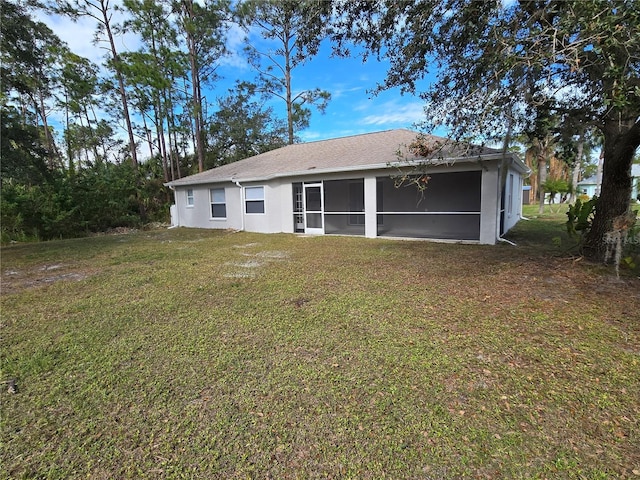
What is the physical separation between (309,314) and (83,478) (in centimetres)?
258

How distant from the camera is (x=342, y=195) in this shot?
48.5ft

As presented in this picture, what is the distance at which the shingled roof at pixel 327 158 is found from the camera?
10.4m

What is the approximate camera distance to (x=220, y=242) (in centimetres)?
1064

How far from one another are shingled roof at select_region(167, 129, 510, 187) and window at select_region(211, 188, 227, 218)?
0.65 m

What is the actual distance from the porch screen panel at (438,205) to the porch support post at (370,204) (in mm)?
973

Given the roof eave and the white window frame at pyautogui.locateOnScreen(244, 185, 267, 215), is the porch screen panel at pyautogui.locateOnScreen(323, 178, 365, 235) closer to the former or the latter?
the white window frame at pyautogui.locateOnScreen(244, 185, 267, 215)

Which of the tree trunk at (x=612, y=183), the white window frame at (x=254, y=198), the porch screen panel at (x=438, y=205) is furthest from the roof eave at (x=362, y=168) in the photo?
the tree trunk at (x=612, y=183)

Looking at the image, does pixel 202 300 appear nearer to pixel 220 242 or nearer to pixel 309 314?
pixel 309 314

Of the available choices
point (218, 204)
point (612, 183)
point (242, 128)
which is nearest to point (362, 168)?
point (612, 183)

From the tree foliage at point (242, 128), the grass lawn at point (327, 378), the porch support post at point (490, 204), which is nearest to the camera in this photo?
the grass lawn at point (327, 378)

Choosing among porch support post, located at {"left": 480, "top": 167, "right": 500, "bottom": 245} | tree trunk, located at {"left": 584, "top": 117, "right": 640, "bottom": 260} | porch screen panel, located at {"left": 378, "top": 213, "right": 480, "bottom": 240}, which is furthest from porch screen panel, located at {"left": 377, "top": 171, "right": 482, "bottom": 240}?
tree trunk, located at {"left": 584, "top": 117, "right": 640, "bottom": 260}

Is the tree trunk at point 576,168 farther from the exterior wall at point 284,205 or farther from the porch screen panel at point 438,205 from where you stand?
the porch screen panel at point 438,205

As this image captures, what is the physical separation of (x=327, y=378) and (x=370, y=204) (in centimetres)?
847

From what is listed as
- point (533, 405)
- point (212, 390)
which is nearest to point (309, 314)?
point (212, 390)
